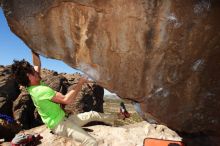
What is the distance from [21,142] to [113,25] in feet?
13.6

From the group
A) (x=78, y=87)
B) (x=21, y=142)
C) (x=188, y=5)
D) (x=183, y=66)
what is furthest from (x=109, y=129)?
(x=188, y=5)

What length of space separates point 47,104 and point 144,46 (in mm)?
1829

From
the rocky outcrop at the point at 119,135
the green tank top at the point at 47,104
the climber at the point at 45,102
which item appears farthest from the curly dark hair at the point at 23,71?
Result: the rocky outcrop at the point at 119,135

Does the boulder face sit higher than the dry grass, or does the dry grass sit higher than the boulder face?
the boulder face

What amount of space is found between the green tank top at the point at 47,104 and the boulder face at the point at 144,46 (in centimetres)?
57

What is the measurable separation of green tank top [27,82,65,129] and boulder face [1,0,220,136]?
0.57 m

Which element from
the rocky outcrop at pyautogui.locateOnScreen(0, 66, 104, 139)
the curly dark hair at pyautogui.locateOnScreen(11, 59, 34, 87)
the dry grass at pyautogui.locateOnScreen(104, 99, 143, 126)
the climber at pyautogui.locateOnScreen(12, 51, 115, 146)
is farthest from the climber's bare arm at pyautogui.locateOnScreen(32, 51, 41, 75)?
the rocky outcrop at pyautogui.locateOnScreen(0, 66, 104, 139)

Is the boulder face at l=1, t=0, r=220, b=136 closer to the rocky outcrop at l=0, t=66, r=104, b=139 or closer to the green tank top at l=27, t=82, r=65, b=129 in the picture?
the green tank top at l=27, t=82, r=65, b=129

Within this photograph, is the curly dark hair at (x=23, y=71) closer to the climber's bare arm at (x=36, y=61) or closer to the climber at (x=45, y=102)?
the climber at (x=45, y=102)

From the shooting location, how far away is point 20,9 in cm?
461

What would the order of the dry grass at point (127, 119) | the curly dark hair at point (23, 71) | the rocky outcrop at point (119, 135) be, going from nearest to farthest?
1. the curly dark hair at point (23, 71)
2. the rocky outcrop at point (119, 135)
3. the dry grass at point (127, 119)

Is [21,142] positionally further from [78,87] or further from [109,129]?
[78,87]

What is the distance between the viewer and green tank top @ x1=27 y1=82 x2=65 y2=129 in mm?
Answer: 4811

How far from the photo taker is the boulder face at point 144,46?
4.22 meters
